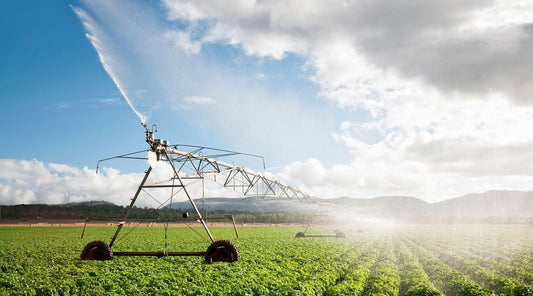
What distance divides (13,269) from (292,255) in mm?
15064

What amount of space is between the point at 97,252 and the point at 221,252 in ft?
21.6

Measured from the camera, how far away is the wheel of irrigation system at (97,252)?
16812 mm

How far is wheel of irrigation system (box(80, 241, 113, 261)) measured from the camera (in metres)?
16.8

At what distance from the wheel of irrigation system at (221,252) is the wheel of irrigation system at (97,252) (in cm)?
519

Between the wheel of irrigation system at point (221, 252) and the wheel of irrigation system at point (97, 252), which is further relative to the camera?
the wheel of irrigation system at point (97, 252)

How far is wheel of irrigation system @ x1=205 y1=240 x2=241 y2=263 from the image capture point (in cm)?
1655

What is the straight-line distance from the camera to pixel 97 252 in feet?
55.9

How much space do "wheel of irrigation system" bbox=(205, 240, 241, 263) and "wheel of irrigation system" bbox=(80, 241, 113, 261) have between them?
17.0ft

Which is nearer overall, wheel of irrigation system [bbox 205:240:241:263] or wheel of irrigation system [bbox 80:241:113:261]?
wheel of irrigation system [bbox 205:240:241:263]

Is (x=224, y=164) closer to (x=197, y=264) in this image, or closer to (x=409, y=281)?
(x=197, y=264)

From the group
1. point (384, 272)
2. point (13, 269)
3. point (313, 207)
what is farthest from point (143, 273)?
Answer: point (313, 207)

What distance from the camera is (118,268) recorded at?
Answer: 595 inches

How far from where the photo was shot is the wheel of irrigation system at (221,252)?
16547 millimetres

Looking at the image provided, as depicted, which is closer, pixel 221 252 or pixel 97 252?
pixel 221 252
